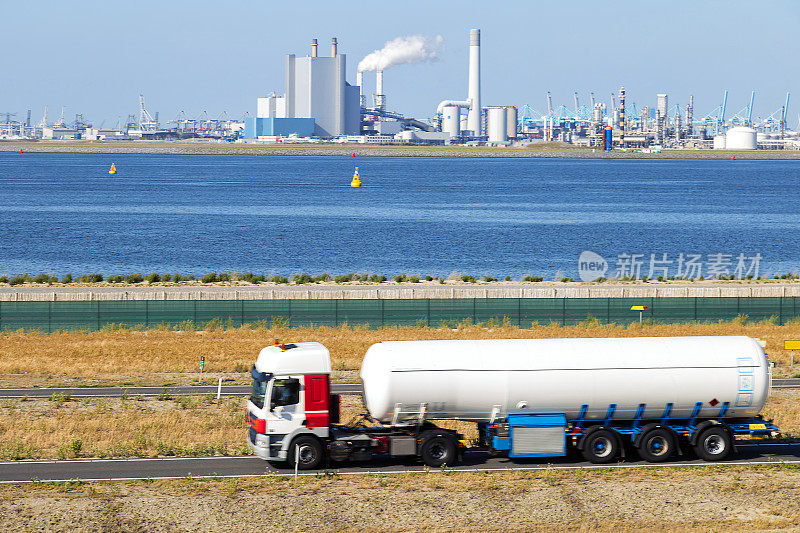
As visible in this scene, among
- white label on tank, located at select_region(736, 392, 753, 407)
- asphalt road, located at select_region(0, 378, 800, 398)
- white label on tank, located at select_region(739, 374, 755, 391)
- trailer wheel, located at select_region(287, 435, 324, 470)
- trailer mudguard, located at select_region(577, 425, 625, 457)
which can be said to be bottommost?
asphalt road, located at select_region(0, 378, 800, 398)

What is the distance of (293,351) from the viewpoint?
79.2 ft

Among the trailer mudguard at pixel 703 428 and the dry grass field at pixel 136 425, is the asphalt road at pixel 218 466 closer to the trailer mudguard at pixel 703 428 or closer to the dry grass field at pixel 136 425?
the trailer mudguard at pixel 703 428

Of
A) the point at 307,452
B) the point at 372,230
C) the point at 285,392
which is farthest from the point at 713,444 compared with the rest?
the point at 372,230

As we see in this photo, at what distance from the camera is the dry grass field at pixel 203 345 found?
40750 millimetres

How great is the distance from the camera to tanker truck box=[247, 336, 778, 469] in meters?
23.9

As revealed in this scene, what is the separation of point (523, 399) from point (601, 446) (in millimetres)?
2555

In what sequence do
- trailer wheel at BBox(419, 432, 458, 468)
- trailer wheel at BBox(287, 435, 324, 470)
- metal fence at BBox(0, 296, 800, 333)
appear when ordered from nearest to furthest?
1. trailer wheel at BBox(287, 435, 324, 470)
2. trailer wheel at BBox(419, 432, 458, 468)
3. metal fence at BBox(0, 296, 800, 333)

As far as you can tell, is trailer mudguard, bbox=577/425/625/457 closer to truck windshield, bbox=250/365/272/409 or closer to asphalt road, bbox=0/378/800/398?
truck windshield, bbox=250/365/272/409

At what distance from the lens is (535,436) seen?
24562mm

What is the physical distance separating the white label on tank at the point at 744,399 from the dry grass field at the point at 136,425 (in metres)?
5.35

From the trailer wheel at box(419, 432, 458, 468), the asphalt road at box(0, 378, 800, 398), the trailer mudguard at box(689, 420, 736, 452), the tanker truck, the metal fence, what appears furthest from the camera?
the metal fence

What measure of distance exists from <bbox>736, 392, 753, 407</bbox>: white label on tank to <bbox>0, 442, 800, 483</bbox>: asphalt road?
1760 mm

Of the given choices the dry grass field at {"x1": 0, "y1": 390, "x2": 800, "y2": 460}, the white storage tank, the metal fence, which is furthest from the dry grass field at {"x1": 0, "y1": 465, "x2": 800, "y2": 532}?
the metal fence

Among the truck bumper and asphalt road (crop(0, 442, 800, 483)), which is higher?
the truck bumper
